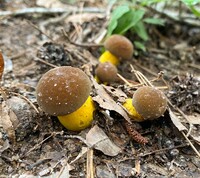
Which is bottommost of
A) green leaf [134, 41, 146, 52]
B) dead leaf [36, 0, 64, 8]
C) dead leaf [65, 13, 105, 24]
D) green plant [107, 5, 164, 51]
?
dead leaf [36, 0, 64, 8]

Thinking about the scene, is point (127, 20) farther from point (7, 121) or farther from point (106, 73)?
point (7, 121)

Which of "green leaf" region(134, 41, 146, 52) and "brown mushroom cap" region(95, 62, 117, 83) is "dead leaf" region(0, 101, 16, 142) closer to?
"brown mushroom cap" region(95, 62, 117, 83)

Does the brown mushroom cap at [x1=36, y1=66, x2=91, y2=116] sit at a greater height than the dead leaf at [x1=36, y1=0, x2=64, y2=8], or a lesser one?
greater

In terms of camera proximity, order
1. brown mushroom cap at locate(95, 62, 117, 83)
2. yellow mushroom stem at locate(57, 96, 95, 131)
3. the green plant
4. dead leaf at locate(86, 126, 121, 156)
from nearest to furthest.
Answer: dead leaf at locate(86, 126, 121, 156)
yellow mushroom stem at locate(57, 96, 95, 131)
brown mushroom cap at locate(95, 62, 117, 83)
the green plant

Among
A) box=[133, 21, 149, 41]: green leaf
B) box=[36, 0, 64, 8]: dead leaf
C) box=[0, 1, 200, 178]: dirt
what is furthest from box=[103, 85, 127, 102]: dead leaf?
box=[36, 0, 64, 8]: dead leaf

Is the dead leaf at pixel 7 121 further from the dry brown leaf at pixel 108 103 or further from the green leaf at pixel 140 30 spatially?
the green leaf at pixel 140 30

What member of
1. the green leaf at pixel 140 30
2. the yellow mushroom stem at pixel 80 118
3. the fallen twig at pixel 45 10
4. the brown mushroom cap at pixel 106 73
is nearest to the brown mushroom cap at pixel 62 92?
the yellow mushroom stem at pixel 80 118

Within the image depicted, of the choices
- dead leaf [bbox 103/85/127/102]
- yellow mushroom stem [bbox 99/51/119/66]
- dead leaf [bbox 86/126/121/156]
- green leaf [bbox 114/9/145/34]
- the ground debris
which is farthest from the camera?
green leaf [bbox 114/9/145/34]
